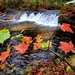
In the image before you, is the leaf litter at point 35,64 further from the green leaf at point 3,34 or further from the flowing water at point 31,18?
the flowing water at point 31,18

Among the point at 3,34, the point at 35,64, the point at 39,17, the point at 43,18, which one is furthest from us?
the point at 39,17

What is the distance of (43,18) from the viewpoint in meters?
14.7

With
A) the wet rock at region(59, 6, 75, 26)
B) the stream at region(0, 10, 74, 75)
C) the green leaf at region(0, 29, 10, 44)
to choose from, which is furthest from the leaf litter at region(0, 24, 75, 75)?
the wet rock at region(59, 6, 75, 26)

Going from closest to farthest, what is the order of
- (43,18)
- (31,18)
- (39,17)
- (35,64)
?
(35,64)
(43,18)
(39,17)
(31,18)

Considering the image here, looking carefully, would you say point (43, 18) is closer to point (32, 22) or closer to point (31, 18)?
point (32, 22)

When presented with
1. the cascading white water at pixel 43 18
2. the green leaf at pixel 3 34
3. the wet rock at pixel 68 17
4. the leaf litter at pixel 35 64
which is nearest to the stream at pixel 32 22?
the cascading white water at pixel 43 18

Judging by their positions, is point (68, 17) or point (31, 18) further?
point (31, 18)

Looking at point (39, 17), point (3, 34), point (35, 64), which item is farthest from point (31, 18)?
point (3, 34)

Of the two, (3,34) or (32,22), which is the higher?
(3,34)

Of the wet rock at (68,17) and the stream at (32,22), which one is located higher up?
the wet rock at (68,17)

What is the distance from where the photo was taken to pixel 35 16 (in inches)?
602

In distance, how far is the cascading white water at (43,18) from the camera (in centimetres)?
1400

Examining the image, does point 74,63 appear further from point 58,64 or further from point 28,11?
point 28,11

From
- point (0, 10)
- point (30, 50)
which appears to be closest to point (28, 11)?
point (0, 10)
